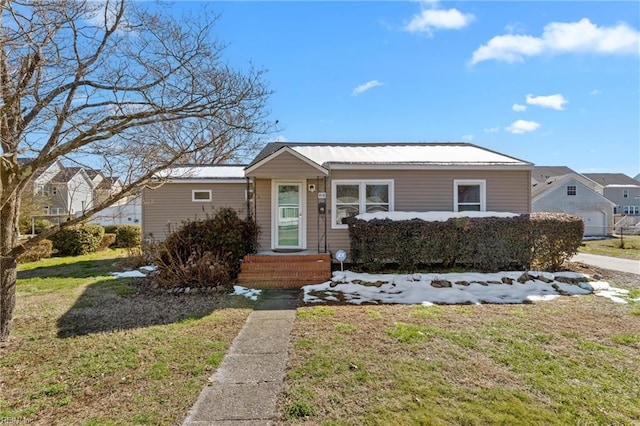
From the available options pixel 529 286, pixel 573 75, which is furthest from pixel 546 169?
pixel 529 286

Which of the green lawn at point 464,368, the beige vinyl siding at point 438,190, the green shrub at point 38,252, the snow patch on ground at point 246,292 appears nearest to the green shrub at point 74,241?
the green shrub at point 38,252

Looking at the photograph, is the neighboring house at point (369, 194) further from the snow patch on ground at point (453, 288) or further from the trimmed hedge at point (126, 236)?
the trimmed hedge at point (126, 236)

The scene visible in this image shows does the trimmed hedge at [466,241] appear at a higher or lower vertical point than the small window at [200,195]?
lower

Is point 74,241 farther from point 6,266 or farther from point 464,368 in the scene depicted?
point 464,368

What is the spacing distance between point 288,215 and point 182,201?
5.76 metres

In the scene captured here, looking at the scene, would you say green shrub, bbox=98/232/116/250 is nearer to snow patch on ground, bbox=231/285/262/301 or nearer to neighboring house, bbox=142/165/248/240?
neighboring house, bbox=142/165/248/240

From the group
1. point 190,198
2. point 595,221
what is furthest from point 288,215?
point 595,221

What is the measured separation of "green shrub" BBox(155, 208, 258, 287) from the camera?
25.8 feet

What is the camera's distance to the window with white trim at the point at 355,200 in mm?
10352

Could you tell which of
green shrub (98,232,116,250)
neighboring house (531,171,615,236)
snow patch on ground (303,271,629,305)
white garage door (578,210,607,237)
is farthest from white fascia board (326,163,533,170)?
white garage door (578,210,607,237)

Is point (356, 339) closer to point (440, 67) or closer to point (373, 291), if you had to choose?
point (373, 291)

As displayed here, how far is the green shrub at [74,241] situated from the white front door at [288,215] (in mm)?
10316

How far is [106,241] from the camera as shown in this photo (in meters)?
17.0

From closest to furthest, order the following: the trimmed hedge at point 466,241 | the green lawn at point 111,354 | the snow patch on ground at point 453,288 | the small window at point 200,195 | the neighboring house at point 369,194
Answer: the green lawn at point 111,354 < the snow patch on ground at point 453,288 < the trimmed hedge at point 466,241 < the neighboring house at point 369,194 < the small window at point 200,195
